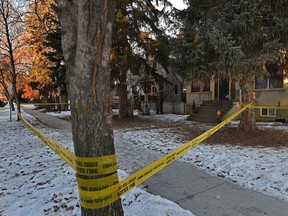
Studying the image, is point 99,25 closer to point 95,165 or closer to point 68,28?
point 68,28

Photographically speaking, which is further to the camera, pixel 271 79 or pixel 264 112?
pixel 264 112

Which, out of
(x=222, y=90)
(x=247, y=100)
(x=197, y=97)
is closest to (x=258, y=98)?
(x=222, y=90)

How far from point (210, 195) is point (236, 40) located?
597 cm

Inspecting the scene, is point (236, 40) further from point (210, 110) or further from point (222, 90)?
point (222, 90)

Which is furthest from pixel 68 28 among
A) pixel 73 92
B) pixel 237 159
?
pixel 237 159

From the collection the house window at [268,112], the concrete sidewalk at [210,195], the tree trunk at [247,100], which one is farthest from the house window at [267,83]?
the concrete sidewalk at [210,195]

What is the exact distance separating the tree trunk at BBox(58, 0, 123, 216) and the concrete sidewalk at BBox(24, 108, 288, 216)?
1810 mm

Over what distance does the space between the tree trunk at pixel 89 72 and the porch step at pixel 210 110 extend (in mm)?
12161

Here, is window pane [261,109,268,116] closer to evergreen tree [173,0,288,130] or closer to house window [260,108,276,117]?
house window [260,108,276,117]

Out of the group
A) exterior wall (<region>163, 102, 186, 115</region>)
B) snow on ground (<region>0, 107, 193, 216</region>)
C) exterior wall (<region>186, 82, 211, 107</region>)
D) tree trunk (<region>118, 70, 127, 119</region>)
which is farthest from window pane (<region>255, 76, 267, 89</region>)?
snow on ground (<region>0, 107, 193, 216</region>)

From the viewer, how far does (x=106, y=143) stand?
2.22 m

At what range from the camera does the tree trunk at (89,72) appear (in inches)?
81.4

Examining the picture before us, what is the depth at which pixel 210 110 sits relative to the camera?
47.8 ft

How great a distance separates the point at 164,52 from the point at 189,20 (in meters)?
4.02
